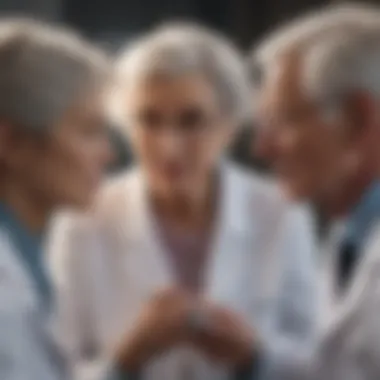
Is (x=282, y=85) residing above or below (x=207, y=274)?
above

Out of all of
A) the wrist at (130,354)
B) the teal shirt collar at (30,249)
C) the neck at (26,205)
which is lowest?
the wrist at (130,354)

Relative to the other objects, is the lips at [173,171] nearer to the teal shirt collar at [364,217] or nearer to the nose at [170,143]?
the nose at [170,143]

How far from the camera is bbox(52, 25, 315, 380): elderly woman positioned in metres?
0.92

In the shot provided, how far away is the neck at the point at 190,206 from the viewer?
939 millimetres

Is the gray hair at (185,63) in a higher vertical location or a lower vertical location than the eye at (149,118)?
higher

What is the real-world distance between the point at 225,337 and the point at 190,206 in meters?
0.13

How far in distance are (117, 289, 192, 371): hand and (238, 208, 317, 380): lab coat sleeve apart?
0.08m

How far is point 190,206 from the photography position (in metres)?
0.94

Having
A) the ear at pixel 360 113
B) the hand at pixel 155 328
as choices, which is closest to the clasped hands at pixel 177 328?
the hand at pixel 155 328

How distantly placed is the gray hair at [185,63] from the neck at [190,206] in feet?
0.26

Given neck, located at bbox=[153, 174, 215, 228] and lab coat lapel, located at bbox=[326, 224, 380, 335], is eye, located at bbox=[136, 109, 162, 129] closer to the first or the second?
neck, located at bbox=[153, 174, 215, 228]

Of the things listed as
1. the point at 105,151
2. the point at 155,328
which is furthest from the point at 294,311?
the point at 105,151

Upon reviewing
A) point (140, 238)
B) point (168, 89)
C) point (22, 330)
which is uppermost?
point (168, 89)

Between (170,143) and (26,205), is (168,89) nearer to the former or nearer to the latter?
(170,143)
